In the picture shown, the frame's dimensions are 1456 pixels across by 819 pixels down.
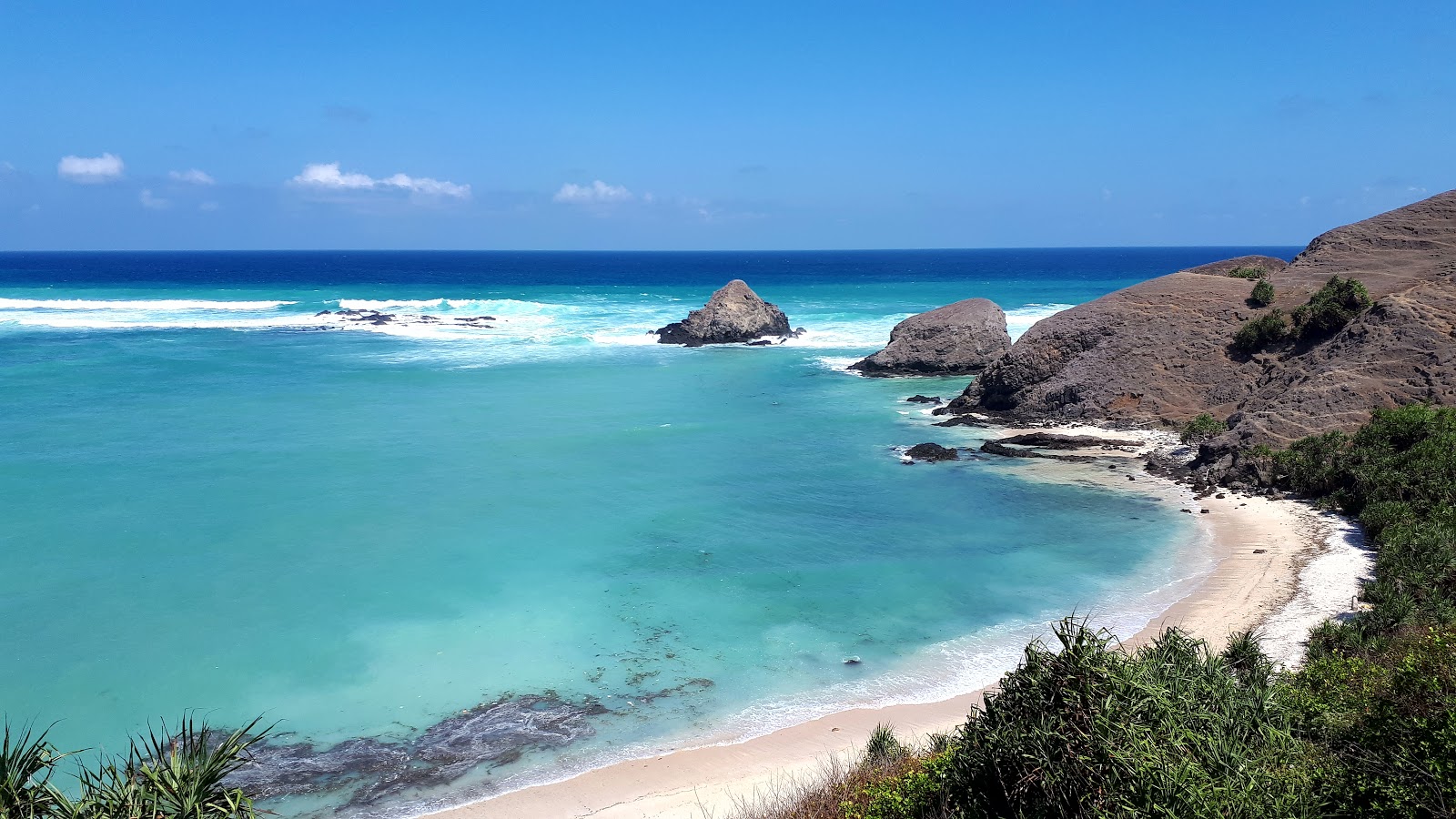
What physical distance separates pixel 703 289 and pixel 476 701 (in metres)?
83.7

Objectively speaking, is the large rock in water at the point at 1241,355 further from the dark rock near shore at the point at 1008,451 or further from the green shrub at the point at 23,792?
the green shrub at the point at 23,792

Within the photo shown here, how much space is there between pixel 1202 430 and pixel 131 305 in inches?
3200

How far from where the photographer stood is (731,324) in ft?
184

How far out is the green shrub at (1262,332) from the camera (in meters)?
29.5

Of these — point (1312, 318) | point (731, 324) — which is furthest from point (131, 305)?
point (1312, 318)

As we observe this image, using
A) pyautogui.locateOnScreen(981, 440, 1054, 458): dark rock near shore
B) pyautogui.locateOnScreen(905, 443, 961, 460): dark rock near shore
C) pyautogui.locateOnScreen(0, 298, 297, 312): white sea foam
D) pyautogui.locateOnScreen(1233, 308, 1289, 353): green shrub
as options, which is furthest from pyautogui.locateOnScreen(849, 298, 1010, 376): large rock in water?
pyautogui.locateOnScreen(0, 298, 297, 312): white sea foam

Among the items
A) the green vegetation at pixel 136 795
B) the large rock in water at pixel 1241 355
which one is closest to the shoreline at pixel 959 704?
the green vegetation at pixel 136 795

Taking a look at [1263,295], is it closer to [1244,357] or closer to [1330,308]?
[1244,357]

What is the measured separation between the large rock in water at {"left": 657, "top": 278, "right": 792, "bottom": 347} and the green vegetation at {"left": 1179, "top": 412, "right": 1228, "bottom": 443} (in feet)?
104

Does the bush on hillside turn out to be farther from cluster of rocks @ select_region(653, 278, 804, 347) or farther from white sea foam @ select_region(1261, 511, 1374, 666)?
cluster of rocks @ select_region(653, 278, 804, 347)

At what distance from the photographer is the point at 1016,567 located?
1823 centimetres

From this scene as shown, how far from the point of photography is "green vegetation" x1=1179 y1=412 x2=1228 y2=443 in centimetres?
2681

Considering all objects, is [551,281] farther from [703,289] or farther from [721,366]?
[721,366]

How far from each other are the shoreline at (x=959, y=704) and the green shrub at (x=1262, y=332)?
10.1 m
